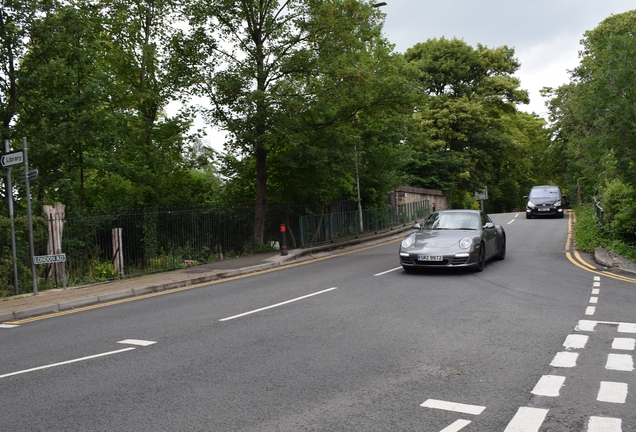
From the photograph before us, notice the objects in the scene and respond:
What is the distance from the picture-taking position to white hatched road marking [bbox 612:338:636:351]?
614 cm

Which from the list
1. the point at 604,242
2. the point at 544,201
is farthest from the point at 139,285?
the point at 544,201

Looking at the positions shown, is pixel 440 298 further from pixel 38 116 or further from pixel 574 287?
pixel 38 116

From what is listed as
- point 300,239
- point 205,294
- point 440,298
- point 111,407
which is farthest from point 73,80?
point 111,407

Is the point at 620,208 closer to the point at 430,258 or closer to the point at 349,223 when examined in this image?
the point at 430,258

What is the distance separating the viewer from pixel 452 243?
41.1ft

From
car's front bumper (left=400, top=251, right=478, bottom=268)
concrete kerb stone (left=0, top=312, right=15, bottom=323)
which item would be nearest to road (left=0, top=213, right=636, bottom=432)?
concrete kerb stone (left=0, top=312, right=15, bottom=323)

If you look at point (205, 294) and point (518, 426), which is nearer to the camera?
point (518, 426)

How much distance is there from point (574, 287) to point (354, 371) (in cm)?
677

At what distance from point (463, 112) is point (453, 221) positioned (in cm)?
3132

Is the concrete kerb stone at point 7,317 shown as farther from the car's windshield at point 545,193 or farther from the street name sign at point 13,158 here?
the car's windshield at point 545,193

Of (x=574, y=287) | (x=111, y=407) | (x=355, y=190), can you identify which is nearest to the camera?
(x=111, y=407)

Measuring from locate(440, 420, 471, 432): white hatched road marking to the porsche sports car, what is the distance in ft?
27.0

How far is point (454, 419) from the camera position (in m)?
4.22

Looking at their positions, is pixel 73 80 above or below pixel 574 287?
above
